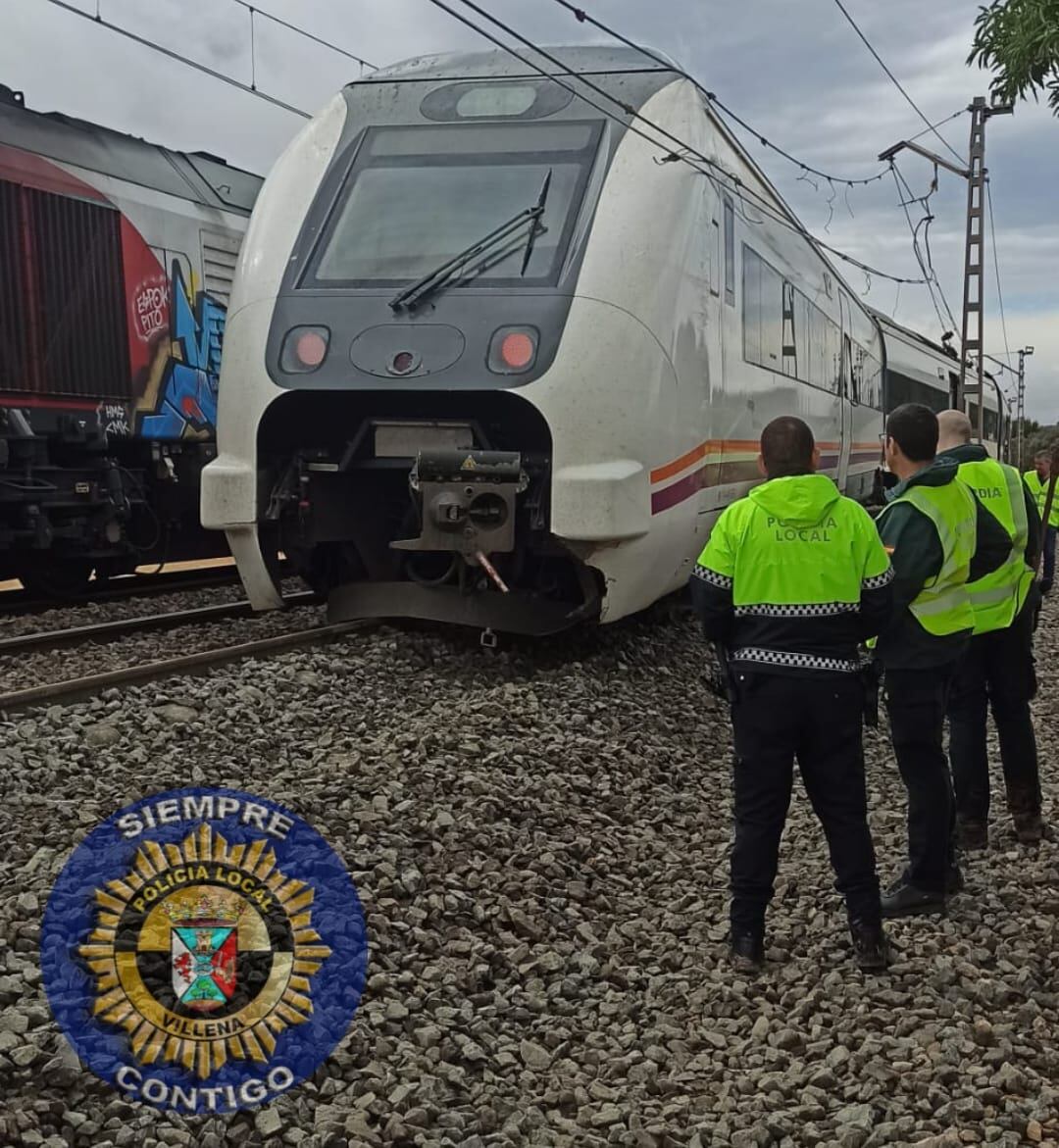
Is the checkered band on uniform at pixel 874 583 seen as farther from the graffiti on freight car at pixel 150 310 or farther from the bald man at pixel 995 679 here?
the graffiti on freight car at pixel 150 310

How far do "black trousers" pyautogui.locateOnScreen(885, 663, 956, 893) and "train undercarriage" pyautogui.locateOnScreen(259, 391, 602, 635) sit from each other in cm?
259

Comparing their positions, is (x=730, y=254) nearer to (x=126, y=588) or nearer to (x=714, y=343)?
(x=714, y=343)

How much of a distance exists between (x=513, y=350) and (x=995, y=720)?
2.90m

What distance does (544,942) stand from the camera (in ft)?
Answer: 13.7

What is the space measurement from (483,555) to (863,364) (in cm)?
907

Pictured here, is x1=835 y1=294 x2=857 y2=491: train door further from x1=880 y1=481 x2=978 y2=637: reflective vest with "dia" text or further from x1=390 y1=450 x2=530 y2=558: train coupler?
x1=880 y1=481 x2=978 y2=637: reflective vest with "dia" text

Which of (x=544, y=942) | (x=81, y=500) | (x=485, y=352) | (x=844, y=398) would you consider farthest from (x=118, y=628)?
(x=844, y=398)

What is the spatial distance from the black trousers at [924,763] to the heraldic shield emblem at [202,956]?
1907 mm

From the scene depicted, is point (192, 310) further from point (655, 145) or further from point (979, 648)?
point (979, 648)

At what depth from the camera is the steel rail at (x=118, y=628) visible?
791 cm

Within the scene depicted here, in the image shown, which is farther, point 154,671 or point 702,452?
point 702,452

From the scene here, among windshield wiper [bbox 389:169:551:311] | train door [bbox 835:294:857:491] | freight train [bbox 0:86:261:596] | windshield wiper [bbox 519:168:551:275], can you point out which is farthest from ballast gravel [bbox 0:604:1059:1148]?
train door [bbox 835:294:857:491]

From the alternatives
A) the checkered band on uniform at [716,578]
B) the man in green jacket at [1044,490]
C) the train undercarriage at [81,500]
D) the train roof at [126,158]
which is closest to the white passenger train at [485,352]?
the checkered band on uniform at [716,578]

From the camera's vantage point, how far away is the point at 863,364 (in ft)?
48.0
